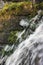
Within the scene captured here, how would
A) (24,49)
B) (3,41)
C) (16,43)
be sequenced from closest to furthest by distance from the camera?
(24,49) < (16,43) < (3,41)

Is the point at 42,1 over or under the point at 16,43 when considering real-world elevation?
over

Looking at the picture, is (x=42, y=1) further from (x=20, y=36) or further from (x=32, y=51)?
(x=32, y=51)

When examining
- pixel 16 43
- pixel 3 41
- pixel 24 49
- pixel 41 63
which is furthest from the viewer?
pixel 3 41

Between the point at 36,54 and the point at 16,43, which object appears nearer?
the point at 36,54

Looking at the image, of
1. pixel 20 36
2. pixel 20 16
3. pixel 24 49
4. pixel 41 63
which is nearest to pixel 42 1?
pixel 20 16
